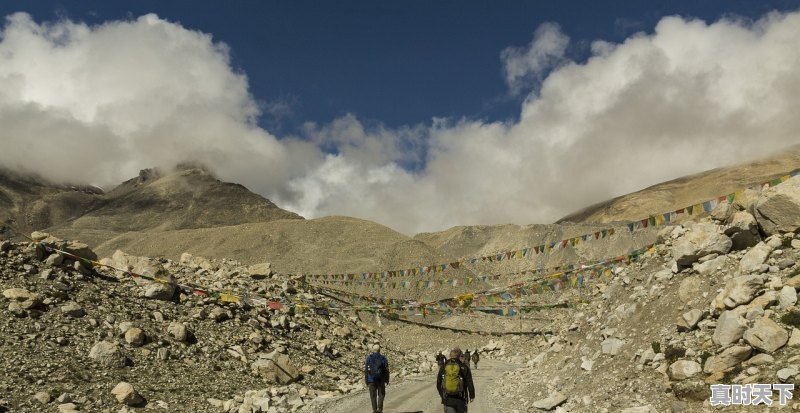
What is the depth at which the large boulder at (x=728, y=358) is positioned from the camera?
32.5ft

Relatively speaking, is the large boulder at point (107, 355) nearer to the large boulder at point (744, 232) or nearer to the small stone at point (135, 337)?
the small stone at point (135, 337)

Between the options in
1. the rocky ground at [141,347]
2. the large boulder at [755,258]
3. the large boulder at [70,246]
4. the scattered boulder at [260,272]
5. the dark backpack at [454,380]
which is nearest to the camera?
the dark backpack at [454,380]

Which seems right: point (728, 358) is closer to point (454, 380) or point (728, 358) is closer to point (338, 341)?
point (454, 380)

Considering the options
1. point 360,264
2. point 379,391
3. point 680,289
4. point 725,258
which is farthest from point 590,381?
point 360,264

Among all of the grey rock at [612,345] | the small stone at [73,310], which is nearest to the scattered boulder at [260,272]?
the small stone at [73,310]

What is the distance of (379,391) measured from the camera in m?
15.2

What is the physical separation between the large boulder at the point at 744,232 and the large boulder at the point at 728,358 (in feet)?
14.0

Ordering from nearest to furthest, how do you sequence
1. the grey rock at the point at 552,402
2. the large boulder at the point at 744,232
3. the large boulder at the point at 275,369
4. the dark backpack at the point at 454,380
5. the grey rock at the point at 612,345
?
the dark backpack at the point at 454,380 < the large boulder at the point at 744,232 < the grey rock at the point at 612,345 < the grey rock at the point at 552,402 < the large boulder at the point at 275,369

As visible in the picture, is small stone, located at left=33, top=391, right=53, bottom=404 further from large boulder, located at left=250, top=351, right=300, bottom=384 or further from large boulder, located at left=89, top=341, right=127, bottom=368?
large boulder, located at left=250, top=351, right=300, bottom=384

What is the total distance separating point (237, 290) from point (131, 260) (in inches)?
256

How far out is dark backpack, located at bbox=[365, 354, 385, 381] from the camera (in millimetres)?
14875

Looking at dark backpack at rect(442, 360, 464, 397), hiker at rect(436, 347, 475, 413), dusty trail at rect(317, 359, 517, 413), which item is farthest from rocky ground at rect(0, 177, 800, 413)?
dark backpack at rect(442, 360, 464, 397)

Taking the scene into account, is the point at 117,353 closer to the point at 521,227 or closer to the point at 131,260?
the point at 131,260

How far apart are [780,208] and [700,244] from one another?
205 cm
